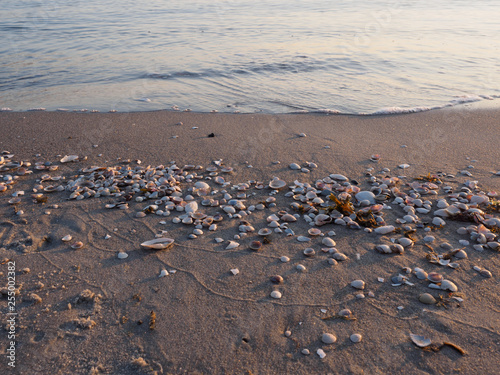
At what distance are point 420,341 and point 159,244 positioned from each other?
80.1 inches

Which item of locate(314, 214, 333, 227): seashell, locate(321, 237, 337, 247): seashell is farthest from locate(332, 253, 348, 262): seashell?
locate(314, 214, 333, 227): seashell

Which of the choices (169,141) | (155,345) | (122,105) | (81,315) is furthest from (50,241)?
(122,105)

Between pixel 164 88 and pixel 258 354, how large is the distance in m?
7.28

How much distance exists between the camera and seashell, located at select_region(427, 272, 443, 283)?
2.63 meters

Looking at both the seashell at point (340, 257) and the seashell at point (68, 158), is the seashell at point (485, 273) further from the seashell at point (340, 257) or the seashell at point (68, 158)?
the seashell at point (68, 158)

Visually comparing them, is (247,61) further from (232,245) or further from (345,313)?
(345,313)

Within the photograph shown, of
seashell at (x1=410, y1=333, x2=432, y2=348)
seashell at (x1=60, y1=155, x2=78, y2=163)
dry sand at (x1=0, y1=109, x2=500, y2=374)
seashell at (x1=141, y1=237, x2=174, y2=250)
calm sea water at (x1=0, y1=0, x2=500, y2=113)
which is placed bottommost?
dry sand at (x1=0, y1=109, x2=500, y2=374)

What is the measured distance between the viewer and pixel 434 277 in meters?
2.65

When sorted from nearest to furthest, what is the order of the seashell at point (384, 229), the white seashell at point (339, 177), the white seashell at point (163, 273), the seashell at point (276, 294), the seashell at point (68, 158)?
the seashell at point (276, 294), the white seashell at point (163, 273), the seashell at point (384, 229), the white seashell at point (339, 177), the seashell at point (68, 158)

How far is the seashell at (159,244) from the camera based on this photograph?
2998mm

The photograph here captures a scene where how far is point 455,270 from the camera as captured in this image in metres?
2.77

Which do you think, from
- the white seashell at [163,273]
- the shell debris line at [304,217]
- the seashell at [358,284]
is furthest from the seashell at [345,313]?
the white seashell at [163,273]

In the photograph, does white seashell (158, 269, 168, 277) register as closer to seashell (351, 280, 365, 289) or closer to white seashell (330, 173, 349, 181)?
seashell (351, 280, 365, 289)

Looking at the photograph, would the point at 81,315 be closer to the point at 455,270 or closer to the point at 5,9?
the point at 455,270
